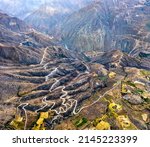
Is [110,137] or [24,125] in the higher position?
[110,137]

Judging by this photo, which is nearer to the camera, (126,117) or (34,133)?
(34,133)

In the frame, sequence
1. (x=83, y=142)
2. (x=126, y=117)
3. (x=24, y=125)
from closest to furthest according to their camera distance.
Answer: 1. (x=83, y=142)
2. (x=24, y=125)
3. (x=126, y=117)

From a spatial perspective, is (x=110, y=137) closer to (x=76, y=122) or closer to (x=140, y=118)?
(x=76, y=122)

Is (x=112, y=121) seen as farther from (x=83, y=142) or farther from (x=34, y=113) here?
(x=83, y=142)

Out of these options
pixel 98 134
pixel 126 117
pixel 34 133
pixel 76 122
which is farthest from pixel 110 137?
pixel 126 117

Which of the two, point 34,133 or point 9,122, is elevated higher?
point 34,133

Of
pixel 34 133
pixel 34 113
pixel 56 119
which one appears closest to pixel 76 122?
pixel 56 119

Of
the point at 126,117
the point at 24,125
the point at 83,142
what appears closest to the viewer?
the point at 83,142

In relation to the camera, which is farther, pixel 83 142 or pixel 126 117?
pixel 126 117
